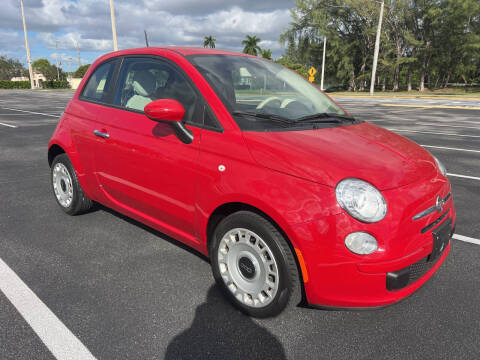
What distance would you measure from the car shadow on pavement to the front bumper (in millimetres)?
401

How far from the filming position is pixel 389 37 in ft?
143

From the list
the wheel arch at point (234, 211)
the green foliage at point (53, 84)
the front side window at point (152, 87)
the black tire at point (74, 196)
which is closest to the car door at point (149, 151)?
the front side window at point (152, 87)

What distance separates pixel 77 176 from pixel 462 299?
3501 millimetres

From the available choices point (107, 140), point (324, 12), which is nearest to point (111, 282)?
point (107, 140)

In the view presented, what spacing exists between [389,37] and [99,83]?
47289 mm

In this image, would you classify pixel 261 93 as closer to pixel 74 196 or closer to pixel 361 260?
pixel 361 260

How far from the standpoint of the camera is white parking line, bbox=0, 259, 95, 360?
2.05 meters

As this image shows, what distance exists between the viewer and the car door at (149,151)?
256 cm

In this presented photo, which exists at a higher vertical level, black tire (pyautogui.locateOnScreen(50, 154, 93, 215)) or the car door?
the car door

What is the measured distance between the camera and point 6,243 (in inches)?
133

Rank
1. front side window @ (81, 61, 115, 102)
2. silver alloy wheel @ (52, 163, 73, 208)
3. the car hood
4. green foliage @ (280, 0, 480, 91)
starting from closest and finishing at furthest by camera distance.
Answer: the car hood → front side window @ (81, 61, 115, 102) → silver alloy wheel @ (52, 163, 73, 208) → green foliage @ (280, 0, 480, 91)

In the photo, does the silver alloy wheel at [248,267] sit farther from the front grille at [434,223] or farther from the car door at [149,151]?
the front grille at [434,223]

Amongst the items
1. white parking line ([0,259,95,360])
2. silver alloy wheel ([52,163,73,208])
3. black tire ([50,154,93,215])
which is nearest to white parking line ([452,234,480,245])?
white parking line ([0,259,95,360])

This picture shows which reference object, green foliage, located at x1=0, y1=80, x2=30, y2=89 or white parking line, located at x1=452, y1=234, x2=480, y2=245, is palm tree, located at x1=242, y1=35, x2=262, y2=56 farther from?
white parking line, located at x1=452, y1=234, x2=480, y2=245
